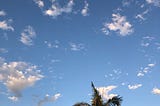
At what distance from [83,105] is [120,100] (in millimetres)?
4542

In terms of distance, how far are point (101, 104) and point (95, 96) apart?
1338 millimetres

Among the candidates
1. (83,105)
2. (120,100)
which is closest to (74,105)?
(83,105)

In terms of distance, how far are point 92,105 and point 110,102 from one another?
2198mm

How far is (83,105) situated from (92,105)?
110cm

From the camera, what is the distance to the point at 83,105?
64.9 m

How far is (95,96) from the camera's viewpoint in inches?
2591

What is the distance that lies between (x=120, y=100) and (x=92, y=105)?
346cm

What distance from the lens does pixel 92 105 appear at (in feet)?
214

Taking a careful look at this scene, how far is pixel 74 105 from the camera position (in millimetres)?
65625

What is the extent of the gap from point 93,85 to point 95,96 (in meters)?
1.60

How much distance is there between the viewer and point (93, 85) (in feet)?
219

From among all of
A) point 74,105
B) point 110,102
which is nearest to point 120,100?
point 110,102

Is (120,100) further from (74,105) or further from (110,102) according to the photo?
(74,105)

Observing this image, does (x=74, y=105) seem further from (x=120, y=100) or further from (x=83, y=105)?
(x=120, y=100)
